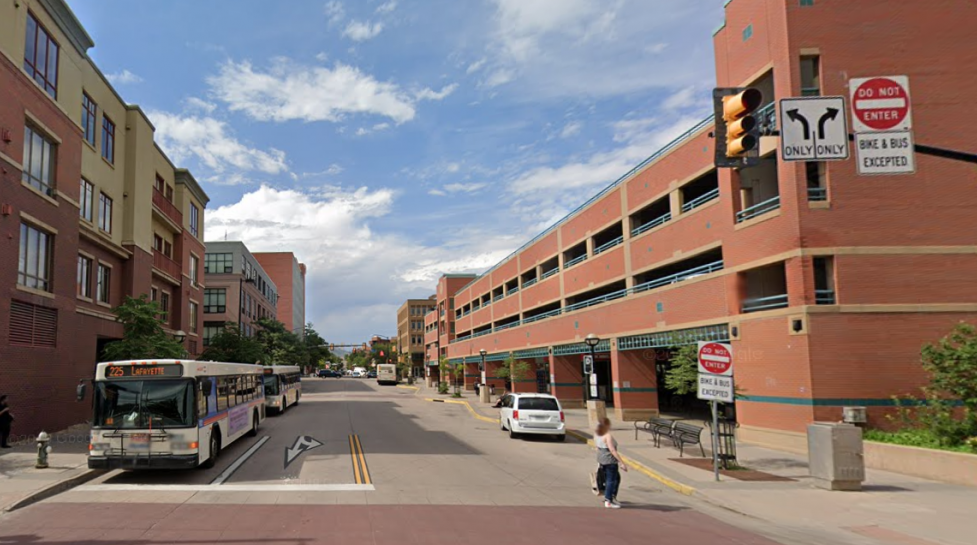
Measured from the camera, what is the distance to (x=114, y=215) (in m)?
29.7

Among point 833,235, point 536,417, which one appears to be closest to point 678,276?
point 833,235

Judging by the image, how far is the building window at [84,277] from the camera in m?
26.0

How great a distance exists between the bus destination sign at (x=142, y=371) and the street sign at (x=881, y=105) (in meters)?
13.8

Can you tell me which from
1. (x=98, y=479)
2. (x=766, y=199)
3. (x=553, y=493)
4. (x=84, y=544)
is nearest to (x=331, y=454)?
(x=98, y=479)

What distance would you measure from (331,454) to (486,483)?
237 inches

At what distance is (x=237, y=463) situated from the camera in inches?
661

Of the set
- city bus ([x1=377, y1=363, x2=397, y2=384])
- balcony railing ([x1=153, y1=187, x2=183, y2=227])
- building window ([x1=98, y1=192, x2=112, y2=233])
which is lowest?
city bus ([x1=377, y1=363, x2=397, y2=384])

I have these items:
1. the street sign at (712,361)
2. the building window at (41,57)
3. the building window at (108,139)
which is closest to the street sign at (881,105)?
the street sign at (712,361)

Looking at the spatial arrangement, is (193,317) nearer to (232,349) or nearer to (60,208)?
(232,349)

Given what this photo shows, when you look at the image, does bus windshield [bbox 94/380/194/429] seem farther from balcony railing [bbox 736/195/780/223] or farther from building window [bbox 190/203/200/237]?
building window [bbox 190/203/200/237]

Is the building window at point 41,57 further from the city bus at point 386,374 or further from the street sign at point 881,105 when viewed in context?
the city bus at point 386,374

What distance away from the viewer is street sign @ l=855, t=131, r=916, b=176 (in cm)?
775

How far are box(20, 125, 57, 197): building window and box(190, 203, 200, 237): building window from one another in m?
21.8

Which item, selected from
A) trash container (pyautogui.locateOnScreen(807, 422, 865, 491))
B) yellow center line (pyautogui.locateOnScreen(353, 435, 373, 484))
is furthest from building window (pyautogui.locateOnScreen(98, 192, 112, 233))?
trash container (pyautogui.locateOnScreen(807, 422, 865, 491))
